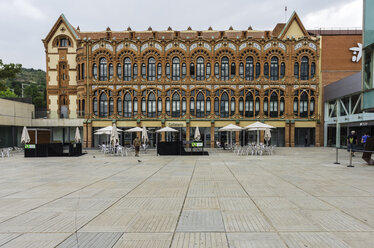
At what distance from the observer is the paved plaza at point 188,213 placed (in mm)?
4555

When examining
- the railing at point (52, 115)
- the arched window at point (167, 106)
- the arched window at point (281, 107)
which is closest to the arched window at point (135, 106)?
the arched window at point (167, 106)

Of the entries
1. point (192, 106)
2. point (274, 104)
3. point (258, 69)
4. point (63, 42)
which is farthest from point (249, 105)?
point (63, 42)

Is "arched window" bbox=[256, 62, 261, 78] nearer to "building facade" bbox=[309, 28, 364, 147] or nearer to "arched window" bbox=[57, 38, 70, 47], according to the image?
"building facade" bbox=[309, 28, 364, 147]

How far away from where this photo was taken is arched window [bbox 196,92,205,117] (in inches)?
1407

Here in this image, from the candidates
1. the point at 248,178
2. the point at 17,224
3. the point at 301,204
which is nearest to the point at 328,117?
the point at 248,178

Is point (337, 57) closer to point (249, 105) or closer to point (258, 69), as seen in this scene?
point (258, 69)

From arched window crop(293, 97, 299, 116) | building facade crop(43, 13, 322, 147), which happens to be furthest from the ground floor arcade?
arched window crop(293, 97, 299, 116)

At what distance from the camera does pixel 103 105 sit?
36.2m

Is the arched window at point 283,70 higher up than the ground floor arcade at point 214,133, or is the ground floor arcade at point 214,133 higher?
the arched window at point 283,70

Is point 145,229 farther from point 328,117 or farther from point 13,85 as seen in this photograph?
point 13,85

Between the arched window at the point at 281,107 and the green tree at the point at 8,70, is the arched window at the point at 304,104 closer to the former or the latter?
the arched window at the point at 281,107

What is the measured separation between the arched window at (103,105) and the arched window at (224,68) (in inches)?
695

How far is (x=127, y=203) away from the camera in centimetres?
693

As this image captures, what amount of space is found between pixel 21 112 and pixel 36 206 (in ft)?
108
